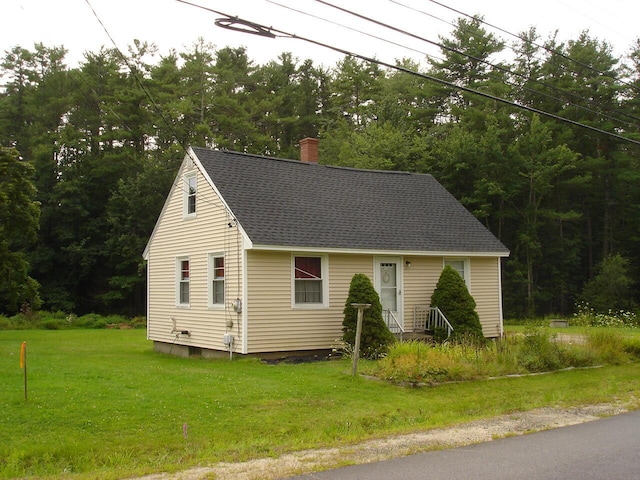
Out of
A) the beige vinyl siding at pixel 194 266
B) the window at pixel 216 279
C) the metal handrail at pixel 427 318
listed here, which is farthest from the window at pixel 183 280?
the metal handrail at pixel 427 318

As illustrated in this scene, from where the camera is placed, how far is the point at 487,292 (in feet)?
68.6

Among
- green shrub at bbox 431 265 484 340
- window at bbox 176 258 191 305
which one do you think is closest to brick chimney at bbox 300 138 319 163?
window at bbox 176 258 191 305

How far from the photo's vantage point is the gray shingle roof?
17547mm

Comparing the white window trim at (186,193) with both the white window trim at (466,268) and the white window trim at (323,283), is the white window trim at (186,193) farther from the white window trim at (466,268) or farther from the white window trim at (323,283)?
the white window trim at (466,268)

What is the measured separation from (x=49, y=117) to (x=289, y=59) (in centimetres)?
1974

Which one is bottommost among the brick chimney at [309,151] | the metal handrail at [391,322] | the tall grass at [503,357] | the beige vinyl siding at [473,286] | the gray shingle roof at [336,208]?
the tall grass at [503,357]

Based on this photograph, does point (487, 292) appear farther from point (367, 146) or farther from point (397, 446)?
point (367, 146)

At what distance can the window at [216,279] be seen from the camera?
58.4 ft

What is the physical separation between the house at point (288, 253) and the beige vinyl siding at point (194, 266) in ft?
0.11

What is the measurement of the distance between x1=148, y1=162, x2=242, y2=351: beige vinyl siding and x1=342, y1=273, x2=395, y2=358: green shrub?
9.31 ft

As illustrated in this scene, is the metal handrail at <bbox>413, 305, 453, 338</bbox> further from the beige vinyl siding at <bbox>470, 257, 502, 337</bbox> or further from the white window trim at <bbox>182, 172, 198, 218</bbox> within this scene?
the white window trim at <bbox>182, 172, 198, 218</bbox>

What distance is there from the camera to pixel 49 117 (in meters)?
45.9

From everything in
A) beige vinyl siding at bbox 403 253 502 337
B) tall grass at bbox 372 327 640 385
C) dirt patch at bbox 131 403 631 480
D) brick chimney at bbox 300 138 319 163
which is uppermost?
brick chimney at bbox 300 138 319 163

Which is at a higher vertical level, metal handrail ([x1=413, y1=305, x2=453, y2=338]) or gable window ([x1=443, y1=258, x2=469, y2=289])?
gable window ([x1=443, y1=258, x2=469, y2=289])
